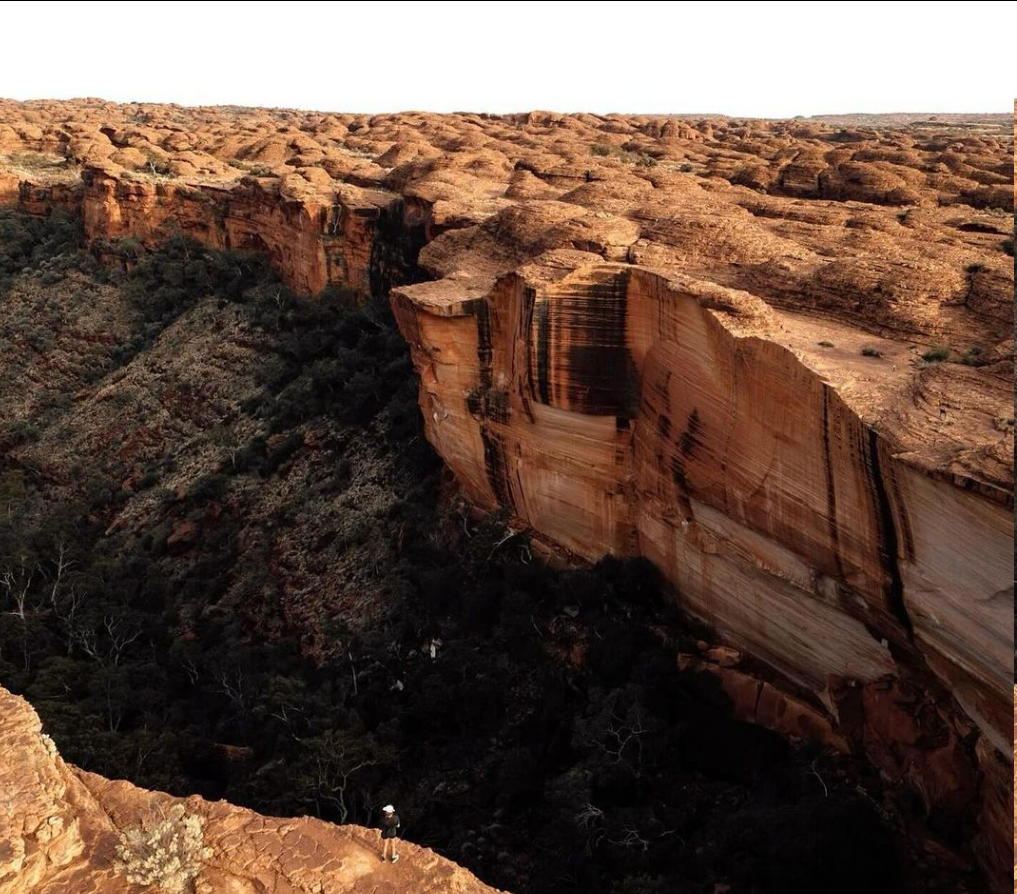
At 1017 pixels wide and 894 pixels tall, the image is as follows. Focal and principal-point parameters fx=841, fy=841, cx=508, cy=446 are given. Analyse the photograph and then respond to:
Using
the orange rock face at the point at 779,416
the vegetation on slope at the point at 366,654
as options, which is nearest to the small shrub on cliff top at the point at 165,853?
the vegetation on slope at the point at 366,654

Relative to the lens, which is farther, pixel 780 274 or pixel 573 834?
pixel 780 274

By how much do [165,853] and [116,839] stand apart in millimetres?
789

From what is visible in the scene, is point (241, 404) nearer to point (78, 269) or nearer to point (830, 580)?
point (78, 269)

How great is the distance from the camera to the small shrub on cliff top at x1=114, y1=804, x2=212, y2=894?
8070mm

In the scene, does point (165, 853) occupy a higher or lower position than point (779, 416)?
lower

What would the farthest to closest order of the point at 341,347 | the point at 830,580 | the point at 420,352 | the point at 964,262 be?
the point at 341,347
the point at 420,352
the point at 964,262
the point at 830,580

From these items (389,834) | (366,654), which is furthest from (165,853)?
(366,654)

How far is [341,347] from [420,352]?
10976 mm

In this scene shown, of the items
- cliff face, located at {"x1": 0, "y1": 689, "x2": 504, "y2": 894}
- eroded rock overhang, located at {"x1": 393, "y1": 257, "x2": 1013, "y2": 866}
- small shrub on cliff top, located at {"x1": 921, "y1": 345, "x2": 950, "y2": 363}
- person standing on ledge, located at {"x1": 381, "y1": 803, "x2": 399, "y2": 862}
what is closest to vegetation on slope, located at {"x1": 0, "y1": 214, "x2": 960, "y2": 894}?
eroded rock overhang, located at {"x1": 393, "y1": 257, "x2": 1013, "y2": 866}

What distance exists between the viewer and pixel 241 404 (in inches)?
1286

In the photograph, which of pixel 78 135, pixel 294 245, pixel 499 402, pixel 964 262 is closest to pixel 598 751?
pixel 499 402

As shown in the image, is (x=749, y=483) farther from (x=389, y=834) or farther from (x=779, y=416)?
(x=389, y=834)

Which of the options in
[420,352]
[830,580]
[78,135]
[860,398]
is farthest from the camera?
[78,135]

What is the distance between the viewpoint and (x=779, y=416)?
14461mm
